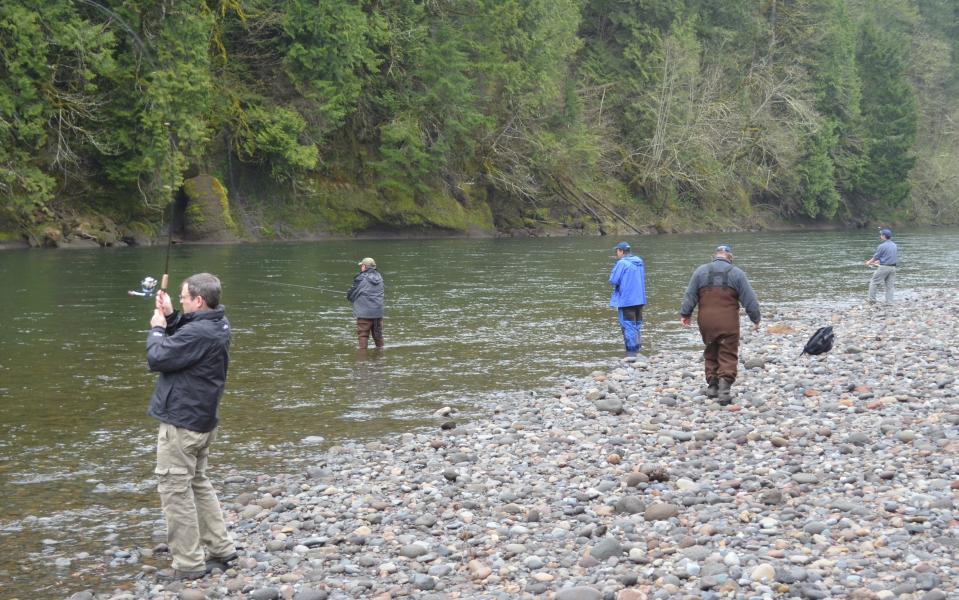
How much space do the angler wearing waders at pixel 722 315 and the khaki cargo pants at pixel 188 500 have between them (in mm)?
6582

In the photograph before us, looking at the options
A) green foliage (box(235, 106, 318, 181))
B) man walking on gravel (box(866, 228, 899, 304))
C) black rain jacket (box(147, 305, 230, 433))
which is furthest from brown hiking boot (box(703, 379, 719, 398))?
green foliage (box(235, 106, 318, 181))

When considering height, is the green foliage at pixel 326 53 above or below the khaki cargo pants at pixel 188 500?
above

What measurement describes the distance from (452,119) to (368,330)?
3369 cm

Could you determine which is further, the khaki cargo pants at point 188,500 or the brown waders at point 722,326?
the brown waders at point 722,326

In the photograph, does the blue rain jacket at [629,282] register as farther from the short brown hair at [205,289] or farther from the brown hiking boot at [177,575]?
the brown hiking boot at [177,575]

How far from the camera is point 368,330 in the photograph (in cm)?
1739

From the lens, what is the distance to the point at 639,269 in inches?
658

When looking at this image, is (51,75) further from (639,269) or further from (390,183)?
(639,269)

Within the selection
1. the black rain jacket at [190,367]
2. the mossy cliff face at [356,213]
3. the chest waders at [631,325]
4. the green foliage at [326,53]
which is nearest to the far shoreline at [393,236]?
the mossy cliff face at [356,213]

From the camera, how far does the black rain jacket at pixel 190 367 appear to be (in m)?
6.96

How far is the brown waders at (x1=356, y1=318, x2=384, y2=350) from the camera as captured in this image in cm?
1730

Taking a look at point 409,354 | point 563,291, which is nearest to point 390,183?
point 563,291

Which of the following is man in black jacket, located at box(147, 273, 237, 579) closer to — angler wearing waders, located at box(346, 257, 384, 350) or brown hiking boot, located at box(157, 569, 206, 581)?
brown hiking boot, located at box(157, 569, 206, 581)

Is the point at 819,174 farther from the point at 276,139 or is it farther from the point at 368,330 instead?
the point at 368,330
